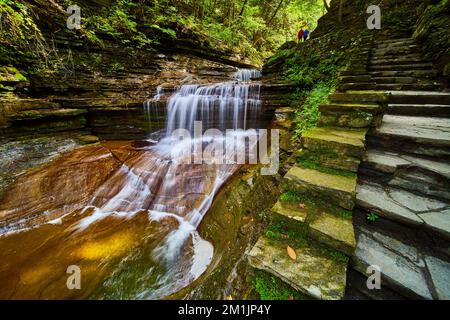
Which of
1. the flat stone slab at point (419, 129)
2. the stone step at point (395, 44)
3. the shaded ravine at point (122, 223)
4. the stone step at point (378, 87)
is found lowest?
the shaded ravine at point (122, 223)

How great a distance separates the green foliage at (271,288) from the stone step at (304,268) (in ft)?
0.14

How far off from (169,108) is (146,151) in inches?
67.5

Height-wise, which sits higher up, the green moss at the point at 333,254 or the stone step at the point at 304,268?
the green moss at the point at 333,254

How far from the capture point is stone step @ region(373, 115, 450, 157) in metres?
2.58

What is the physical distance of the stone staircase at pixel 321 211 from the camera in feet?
5.53

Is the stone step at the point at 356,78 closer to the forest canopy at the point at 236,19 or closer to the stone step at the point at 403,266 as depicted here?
the stone step at the point at 403,266

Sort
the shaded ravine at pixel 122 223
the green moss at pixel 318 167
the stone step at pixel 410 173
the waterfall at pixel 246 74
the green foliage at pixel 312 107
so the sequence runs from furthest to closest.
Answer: the waterfall at pixel 246 74 < the green foliage at pixel 312 107 < the shaded ravine at pixel 122 223 < the green moss at pixel 318 167 < the stone step at pixel 410 173

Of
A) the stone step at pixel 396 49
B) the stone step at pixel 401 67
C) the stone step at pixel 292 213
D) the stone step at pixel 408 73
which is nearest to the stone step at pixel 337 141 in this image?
the stone step at pixel 292 213

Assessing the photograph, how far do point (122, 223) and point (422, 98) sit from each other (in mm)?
6034

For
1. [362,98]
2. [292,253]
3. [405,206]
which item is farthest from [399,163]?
[292,253]

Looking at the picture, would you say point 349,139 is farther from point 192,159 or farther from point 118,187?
point 118,187

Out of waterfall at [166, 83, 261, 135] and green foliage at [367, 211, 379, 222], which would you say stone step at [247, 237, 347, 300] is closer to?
green foliage at [367, 211, 379, 222]

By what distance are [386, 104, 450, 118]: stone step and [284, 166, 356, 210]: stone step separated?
240 cm
